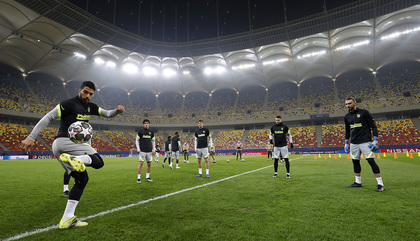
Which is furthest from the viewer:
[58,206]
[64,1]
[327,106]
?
A: [327,106]

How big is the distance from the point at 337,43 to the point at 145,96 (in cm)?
4631

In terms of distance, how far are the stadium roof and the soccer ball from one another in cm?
3088

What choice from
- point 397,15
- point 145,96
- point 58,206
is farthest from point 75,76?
point 397,15

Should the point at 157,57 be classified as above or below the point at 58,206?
above

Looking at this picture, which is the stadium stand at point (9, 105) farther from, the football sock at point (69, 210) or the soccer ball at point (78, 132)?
the football sock at point (69, 210)

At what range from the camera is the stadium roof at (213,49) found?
27844 mm

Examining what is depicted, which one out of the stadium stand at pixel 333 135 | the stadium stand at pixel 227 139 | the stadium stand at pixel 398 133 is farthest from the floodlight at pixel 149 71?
the stadium stand at pixel 398 133

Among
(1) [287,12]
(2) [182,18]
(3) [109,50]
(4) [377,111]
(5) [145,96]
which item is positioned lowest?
(4) [377,111]

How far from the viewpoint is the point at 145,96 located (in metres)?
57.4

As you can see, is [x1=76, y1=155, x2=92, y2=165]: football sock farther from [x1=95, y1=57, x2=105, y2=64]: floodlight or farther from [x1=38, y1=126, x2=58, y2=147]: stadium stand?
[x1=95, y1=57, x2=105, y2=64]: floodlight

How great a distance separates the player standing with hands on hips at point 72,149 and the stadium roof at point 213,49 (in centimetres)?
3050

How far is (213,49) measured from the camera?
4012 centimetres

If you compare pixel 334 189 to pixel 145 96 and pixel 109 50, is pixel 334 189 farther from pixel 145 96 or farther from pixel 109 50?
pixel 145 96

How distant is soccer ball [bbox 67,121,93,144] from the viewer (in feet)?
10.6
